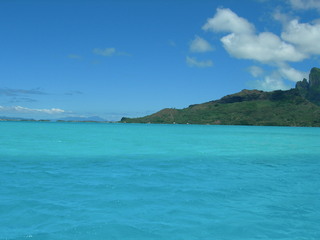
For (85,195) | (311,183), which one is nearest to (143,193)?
(85,195)

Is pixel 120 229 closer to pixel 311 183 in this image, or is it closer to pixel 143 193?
pixel 143 193

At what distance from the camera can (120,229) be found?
13.4 metres

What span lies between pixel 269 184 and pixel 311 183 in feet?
12.6

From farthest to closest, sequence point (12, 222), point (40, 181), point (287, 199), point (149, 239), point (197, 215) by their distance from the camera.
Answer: point (40, 181), point (287, 199), point (197, 215), point (12, 222), point (149, 239)

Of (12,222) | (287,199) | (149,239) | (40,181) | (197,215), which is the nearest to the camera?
(149,239)

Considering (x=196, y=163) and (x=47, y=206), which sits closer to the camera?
(x=47, y=206)

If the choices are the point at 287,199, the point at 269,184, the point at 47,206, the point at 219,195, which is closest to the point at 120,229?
the point at 47,206

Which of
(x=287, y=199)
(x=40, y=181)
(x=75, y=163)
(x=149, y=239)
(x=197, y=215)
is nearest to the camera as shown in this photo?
(x=149, y=239)

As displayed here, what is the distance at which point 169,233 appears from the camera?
13047 millimetres

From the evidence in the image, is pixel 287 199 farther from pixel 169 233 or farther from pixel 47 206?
pixel 47 206

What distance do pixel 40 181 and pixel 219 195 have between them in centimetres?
1307

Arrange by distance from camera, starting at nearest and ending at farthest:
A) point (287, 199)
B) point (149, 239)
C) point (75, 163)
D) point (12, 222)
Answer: point (149, 239)
point (12, 222)
point (287, 199)
point (75, 163)

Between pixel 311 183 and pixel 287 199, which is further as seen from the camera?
pixel 311 183

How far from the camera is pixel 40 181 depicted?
22453 mm
